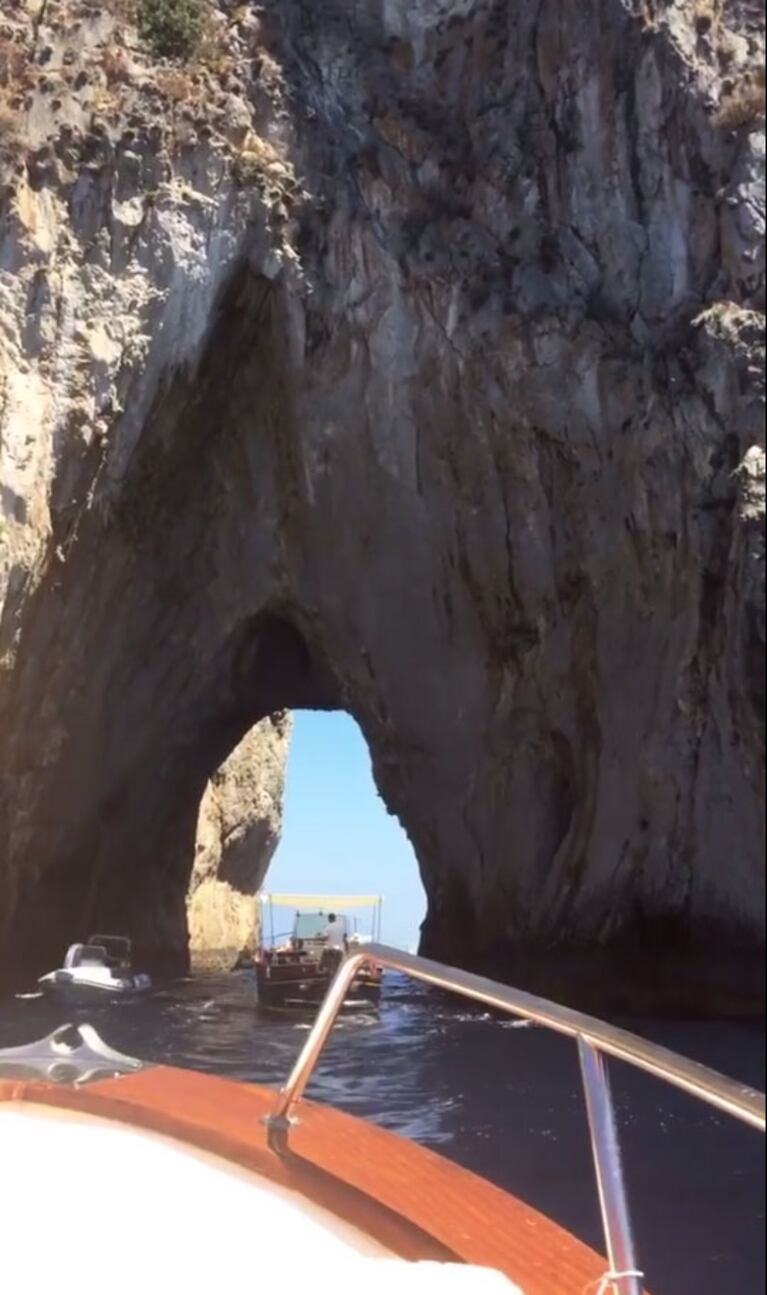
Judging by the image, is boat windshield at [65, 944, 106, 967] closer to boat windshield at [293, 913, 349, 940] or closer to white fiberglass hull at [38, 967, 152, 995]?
white fiberglass hull at [38, 967, 152, 995]

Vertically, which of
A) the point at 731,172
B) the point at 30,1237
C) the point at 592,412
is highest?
the point at 731,172

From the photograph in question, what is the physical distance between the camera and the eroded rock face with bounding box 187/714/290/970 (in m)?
26.8

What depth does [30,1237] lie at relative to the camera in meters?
2.58

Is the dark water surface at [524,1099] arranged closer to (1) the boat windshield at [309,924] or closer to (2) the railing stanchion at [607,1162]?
(2) the railing stanchion at [607,1162]

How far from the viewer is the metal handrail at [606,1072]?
1321 millimetres

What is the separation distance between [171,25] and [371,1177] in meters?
15.8

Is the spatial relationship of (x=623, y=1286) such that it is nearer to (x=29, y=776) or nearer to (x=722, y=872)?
(x=722, y=872)

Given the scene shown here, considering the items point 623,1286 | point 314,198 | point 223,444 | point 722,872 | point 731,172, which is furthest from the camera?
point 223,444

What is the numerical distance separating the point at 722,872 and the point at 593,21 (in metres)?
11.2

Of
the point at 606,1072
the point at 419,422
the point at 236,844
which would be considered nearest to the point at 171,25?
the point at 419,422

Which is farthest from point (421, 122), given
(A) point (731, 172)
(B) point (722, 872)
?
(B) point (722, 872)

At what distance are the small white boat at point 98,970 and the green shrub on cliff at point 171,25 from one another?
36.7 feet

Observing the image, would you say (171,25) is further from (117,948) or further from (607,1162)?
(607,1162)

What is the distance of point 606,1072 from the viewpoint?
1.64 metres
